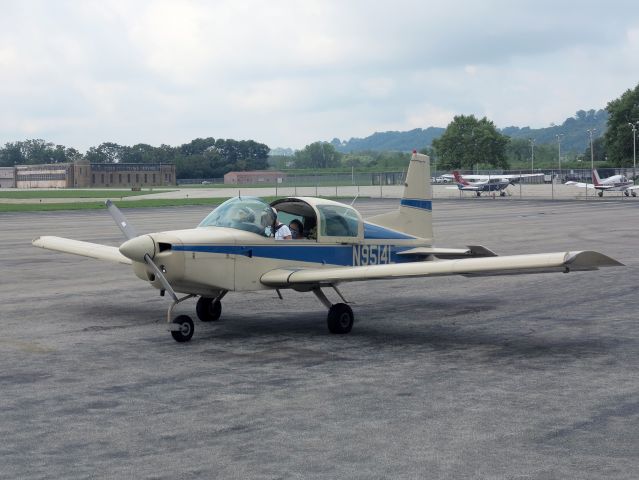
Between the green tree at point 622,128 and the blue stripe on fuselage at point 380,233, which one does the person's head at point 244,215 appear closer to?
the blue stripe on fuselage at point 380,233

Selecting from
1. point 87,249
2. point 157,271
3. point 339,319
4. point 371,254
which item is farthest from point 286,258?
point 87,249

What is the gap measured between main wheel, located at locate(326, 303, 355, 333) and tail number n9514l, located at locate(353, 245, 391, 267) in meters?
1.50

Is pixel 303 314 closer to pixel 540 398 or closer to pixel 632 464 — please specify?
pixel 540 398

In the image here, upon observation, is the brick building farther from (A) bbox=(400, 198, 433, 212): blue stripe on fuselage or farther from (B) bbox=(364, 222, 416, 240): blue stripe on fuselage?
(B) bbox=(364, 222, 416, 240): blue stripe on fuselage

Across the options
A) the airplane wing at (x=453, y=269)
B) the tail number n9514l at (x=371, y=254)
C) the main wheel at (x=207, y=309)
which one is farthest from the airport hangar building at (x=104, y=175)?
the airplane wing at (x=453, y=269)

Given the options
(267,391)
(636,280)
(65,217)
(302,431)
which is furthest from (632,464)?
(65,217)

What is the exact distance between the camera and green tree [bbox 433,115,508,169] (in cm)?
17625

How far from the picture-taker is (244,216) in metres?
13.2

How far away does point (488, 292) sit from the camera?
18.0 metres

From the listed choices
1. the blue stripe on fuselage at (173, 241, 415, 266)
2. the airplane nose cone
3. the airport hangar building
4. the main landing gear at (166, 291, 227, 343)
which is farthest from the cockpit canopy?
the airport hangar building

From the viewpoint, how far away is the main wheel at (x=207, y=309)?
14.1m

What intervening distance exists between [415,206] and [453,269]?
4.63 m

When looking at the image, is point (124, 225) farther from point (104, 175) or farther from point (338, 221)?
point (104, 175)

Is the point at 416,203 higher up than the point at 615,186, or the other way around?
the point at 416,203
